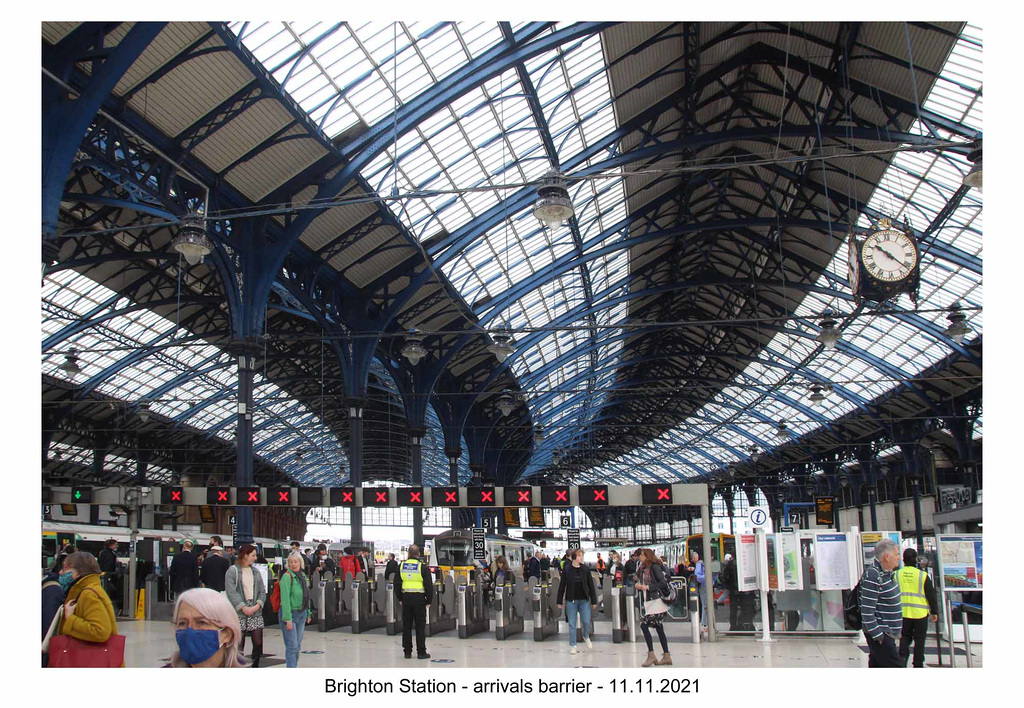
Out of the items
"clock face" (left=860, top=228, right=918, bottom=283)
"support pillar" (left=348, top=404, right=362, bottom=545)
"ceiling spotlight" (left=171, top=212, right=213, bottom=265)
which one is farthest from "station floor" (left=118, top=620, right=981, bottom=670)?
"support pillar" (left=348, top=404, right=362, bottom=545)

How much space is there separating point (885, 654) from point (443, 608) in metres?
12.8

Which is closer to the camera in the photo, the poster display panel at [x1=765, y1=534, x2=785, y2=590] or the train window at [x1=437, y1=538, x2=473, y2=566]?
the poster display panel at [x1=765, y1=534, x2=785, y2=590]

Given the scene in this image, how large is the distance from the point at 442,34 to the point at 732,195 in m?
18.2

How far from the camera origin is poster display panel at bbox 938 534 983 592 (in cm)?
1243

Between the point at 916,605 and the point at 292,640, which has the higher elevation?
the point at 916,605

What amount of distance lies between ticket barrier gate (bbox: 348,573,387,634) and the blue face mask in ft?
46.9

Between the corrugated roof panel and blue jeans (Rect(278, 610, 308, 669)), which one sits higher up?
the corrugated roof panel

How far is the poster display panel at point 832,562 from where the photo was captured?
16.1 meters

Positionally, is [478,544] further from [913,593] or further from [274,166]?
[913,593]

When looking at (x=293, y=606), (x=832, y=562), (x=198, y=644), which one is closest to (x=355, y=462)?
(x=832, y=562)

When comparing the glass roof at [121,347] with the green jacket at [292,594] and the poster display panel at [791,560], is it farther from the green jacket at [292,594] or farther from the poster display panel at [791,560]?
the poster display panel at [791,560]

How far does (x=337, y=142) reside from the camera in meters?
21.3

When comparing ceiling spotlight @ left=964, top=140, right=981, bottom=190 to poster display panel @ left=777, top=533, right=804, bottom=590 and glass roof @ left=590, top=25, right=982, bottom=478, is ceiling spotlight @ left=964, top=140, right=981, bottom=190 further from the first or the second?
poster display panel @ left=777, top=533, right=804, bottom=590

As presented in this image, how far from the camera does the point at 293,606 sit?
38.2ft
